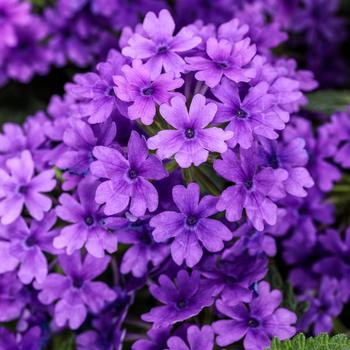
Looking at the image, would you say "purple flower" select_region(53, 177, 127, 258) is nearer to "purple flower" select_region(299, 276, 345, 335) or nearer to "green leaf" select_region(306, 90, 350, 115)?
"purple flower" select_region(299, 276, 345, 335)

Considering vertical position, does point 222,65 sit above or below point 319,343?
above

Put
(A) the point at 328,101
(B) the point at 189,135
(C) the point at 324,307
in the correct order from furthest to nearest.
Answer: (A) the point at 328,101 → (C) the point at 324,307 → (B) the point at 189,135

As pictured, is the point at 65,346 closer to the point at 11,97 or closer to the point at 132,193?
the point at 132,193

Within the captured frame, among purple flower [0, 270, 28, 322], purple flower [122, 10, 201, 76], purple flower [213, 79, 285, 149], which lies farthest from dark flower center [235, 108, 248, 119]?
purple flower [0, 270, 28, 322]


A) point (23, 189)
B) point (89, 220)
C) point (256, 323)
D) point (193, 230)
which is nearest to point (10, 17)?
point (23, 189)

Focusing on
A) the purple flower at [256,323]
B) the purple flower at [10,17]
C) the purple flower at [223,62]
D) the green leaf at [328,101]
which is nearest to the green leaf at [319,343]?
the purple flower at [256,323]

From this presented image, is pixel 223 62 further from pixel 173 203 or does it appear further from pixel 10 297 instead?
pixel 10 297
